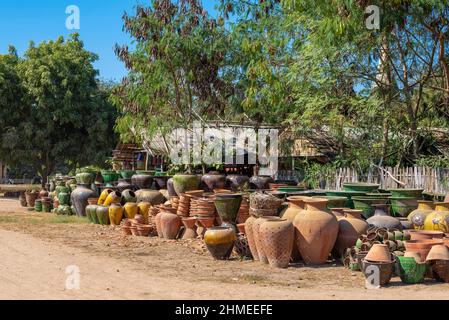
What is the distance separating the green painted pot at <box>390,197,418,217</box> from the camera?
31.7 ft

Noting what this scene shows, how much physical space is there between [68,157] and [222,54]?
11.1 metres

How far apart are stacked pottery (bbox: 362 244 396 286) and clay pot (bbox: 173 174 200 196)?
6438mm

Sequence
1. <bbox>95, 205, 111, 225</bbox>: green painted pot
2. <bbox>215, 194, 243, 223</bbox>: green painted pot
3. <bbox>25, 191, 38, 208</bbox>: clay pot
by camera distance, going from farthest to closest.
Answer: <bbox>25, 191, 38, 208</bbox>: clay pot
<bbox>95, 205, 111, 225</bbox>: green painted pot
<bbox>215, 194, 243, 223</bbox>: green painted pot

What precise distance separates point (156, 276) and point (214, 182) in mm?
5833

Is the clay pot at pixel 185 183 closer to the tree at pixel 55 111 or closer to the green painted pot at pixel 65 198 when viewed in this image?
the green painted pot at pixel 65 198

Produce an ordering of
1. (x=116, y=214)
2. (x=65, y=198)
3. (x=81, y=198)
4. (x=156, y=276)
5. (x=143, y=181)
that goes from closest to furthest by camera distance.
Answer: (x=156, y=276) < (x=116, y=214) < (x=143, y=181) < (x=81, y=198) < (x=65, y=198)

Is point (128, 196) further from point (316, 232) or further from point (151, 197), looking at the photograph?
point (316, 232)

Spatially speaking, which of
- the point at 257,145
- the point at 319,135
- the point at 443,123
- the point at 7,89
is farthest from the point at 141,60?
the point at 7,89

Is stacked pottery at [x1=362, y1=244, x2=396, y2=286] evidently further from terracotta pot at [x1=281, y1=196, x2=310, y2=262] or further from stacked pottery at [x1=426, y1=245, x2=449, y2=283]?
terracotta pot at [x1=281, y1=196, x2=310, y2=262]

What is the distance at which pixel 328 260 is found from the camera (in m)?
8.12

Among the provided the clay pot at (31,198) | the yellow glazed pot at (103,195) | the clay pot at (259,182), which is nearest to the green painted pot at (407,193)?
the clay pot at (259,182)

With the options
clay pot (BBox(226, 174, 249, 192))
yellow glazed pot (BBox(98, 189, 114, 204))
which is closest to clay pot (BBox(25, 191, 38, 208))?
yellow glazed pot (BBox(98, 189, 114, 204))

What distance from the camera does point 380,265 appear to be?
6379 mm

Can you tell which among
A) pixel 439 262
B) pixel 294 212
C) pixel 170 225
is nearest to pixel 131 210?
pixel 170 225
